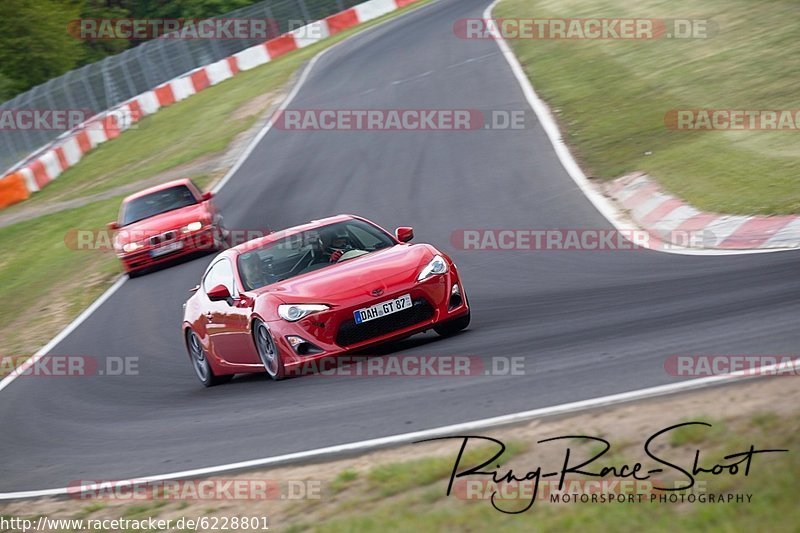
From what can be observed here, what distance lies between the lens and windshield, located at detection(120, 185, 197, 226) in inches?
867

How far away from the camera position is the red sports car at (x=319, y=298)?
33.6ft

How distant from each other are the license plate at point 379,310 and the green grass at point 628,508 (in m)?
3.47

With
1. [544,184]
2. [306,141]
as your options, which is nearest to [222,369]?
[544,184]

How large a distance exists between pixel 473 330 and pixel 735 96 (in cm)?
930

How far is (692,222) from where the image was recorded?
44.2 feet

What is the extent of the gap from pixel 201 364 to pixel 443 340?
2.95m

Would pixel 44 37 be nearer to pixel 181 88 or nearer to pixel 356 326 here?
pixel 181 88

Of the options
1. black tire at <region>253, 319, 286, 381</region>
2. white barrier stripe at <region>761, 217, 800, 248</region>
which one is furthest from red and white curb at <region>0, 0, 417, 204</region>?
white barrier stripe at <region>761, 217, 800, 248</region>

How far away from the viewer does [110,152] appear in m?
38.2

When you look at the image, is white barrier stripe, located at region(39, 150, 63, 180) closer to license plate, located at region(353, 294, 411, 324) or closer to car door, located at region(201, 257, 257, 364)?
car door, located at region(201, 257, 257, 364)

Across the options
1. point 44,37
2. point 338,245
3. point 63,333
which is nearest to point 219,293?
point 338,245

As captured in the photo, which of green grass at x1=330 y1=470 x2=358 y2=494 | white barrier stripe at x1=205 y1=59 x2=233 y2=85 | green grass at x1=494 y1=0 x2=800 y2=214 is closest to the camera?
green grass at x1=330 y1=470 x2=358 y2=494

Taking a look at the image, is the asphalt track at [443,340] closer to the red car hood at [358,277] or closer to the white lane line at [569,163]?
the white lane line at [569,163]

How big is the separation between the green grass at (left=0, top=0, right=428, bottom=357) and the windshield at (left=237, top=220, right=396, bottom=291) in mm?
6601
